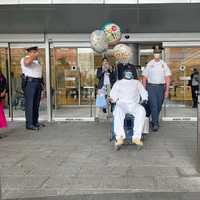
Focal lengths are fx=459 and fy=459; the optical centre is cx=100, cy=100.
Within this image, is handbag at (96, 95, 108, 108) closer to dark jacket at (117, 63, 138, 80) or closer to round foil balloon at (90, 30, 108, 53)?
round foil balloon at (90, 30, 108, 53)

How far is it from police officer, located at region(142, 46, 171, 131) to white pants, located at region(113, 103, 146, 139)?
7.20 feet

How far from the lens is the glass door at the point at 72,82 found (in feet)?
42.3

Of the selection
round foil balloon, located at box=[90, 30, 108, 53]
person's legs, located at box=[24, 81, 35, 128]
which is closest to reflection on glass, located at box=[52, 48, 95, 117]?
person's legs, located at box=[24, 81, 35, 128]

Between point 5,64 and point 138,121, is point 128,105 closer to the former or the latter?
point 138,121

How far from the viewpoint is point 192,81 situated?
13172mm

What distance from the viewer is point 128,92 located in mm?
8500

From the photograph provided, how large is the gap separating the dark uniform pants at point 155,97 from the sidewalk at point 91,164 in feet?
1.47

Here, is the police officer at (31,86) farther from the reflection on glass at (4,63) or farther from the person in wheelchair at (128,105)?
the person in wheelchair at (128,105)

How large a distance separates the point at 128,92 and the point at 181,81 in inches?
197

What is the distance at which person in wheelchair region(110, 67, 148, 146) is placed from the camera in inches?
326

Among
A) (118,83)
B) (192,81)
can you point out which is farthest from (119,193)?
(192,81)

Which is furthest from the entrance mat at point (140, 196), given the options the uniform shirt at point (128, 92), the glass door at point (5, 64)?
the glass door at point (5, 64)

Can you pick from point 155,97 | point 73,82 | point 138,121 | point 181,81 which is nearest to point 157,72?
point 155,97

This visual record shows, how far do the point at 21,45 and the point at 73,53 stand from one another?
1460 mm
